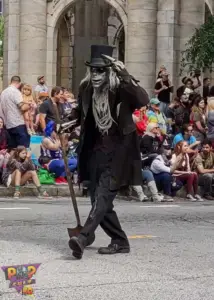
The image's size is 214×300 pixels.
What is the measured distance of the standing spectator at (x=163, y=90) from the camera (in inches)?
918

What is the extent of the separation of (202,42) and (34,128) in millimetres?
6305

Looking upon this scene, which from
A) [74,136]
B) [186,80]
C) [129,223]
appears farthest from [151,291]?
[186,80]

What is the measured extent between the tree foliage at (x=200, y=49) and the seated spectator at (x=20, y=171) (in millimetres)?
8586

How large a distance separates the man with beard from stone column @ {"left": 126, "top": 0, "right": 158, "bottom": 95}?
15.5 metres

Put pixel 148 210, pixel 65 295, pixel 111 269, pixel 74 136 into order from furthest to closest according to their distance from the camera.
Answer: pixel 74 136
pixel 148 210
pixel 111 269
pixel 65 295

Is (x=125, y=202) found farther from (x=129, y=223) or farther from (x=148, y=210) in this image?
(x=129, y=223)

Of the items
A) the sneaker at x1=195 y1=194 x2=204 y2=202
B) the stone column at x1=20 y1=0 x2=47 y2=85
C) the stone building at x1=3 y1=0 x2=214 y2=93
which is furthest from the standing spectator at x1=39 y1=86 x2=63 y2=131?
the stone column at x1=20 y1=0 x2=47 y2=85

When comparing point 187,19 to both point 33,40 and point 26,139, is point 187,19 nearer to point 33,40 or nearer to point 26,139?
point 33,40

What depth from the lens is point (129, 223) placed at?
12.2 meters

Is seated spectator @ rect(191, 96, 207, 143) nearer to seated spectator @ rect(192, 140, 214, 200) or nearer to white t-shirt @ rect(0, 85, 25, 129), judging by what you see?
seated spectator @ rect(192, 140, 214, 200)

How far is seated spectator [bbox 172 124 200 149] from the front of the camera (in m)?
18.9

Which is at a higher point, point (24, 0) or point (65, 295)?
point (24, 0)

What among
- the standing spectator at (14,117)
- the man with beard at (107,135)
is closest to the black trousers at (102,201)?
the man with beard at (107,135)

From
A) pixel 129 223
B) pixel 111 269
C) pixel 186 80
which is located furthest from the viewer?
pixel 186 80
